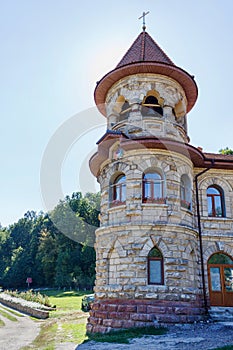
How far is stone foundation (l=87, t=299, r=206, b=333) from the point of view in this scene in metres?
11.8

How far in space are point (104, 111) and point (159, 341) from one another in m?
12.3

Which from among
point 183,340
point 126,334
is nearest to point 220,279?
point 183,340

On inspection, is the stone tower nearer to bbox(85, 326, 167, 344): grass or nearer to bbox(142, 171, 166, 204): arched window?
bbox(142, 171, 166, 204): arched window

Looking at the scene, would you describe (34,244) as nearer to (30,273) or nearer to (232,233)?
(30,273)

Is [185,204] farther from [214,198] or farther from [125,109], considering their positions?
[125,109]

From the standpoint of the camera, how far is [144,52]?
53.6 feet

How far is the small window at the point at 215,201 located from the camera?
51.1ft

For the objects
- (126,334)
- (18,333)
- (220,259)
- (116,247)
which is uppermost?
(116,247)

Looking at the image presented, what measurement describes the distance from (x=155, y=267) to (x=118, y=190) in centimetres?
374

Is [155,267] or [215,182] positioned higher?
[215,182]

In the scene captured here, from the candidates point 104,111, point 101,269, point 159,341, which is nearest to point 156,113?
point 104,111

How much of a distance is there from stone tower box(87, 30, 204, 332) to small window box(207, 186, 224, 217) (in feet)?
4.44

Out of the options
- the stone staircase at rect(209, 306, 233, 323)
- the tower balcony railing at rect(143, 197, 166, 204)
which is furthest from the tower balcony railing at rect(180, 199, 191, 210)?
the stone staircase at rect(209, 306, 233, 323)

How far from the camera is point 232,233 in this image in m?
15.1
